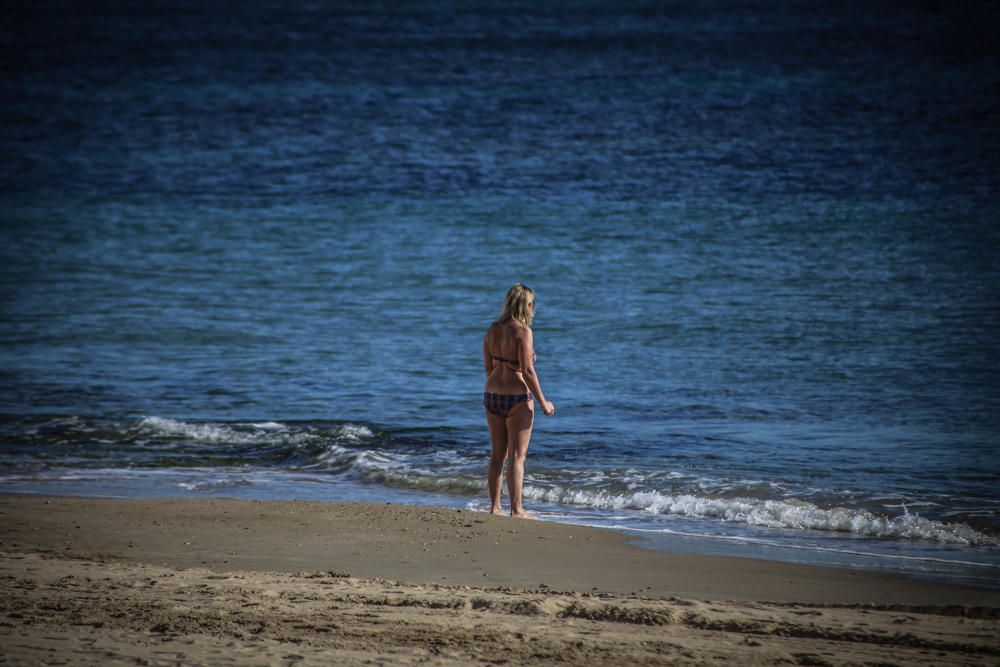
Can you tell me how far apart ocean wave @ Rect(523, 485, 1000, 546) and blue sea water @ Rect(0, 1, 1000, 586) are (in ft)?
0.11

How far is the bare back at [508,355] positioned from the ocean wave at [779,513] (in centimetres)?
134

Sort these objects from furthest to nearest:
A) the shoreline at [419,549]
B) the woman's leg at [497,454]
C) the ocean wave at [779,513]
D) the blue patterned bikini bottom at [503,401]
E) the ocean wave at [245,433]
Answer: the ocean wave at [245,433] < the woman's leg at [497,454] < the blue patterned bikini bottom at [503,401] < the ocean wave at [779,513] < the shoreline at [419,549]

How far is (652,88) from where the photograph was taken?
31.2 meters

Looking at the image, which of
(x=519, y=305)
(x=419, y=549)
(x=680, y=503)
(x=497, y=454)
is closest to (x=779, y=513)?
(x=680, y=503)

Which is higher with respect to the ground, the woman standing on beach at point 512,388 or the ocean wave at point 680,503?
the woman standing on beach at point 512,388

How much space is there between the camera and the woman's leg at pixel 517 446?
7301mm

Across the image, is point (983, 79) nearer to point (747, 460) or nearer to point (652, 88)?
point (652, 88)

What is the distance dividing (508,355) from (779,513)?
7.11ft

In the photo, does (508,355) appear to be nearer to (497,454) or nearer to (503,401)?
(503,401)

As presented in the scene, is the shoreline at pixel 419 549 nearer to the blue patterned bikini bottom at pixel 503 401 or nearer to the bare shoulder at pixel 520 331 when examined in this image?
the blue patterned bikini bottom at pixel 503 401

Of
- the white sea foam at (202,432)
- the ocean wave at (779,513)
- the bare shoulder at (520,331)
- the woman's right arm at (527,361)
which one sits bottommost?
the ocean wave at (779,513)

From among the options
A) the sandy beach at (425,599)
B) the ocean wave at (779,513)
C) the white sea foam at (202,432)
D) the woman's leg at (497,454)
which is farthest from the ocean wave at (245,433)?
the sandy beach at (425,599)

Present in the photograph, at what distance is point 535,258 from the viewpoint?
2178 cm

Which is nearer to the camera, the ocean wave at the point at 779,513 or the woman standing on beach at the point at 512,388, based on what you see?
the ocean wave at the point at 779,513
